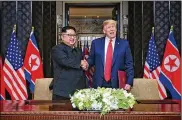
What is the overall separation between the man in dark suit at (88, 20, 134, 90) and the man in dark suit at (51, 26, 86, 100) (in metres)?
0.24

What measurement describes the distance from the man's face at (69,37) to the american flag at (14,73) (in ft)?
8.75

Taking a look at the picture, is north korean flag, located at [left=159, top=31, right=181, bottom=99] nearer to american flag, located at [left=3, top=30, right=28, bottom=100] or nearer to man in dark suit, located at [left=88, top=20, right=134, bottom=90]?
american flag, located at [left=3, top=30, right=28, bottom=100]

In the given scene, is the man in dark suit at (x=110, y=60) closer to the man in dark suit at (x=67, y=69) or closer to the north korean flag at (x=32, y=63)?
the man in dark suit at (x=67, y=69)

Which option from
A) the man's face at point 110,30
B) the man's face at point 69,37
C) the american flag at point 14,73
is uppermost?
the man's face at point 110,30

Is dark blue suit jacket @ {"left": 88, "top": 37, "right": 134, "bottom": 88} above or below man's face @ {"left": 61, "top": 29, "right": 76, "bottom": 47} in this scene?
below

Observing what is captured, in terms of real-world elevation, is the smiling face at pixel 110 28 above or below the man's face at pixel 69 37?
above

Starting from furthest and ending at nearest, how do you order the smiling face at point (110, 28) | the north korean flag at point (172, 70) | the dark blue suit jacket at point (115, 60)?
the north korean flag at point (172, 70) < the dark blue suit jacket at point (115, 60) < the smiling face at point (110, 28)

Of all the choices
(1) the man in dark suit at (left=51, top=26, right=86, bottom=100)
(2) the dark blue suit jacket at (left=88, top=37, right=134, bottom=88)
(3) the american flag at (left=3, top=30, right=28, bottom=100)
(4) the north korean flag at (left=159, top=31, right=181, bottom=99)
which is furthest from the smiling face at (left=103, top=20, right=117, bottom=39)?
(3) the american flag at (left=3, top=30, right=28, bottom=100)

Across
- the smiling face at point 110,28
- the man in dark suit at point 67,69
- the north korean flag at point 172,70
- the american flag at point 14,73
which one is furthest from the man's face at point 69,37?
the north korean flag at point 172,70

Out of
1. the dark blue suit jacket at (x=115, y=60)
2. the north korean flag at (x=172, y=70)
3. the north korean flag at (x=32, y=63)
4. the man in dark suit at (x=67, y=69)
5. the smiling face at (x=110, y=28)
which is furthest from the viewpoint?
the north korean flag at (x=32, y=63)

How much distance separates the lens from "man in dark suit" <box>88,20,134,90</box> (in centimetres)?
335

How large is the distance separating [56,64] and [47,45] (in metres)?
3.77

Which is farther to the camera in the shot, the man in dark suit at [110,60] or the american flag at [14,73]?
the american flag at [14,73]

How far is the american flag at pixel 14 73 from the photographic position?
5625 millimetres
